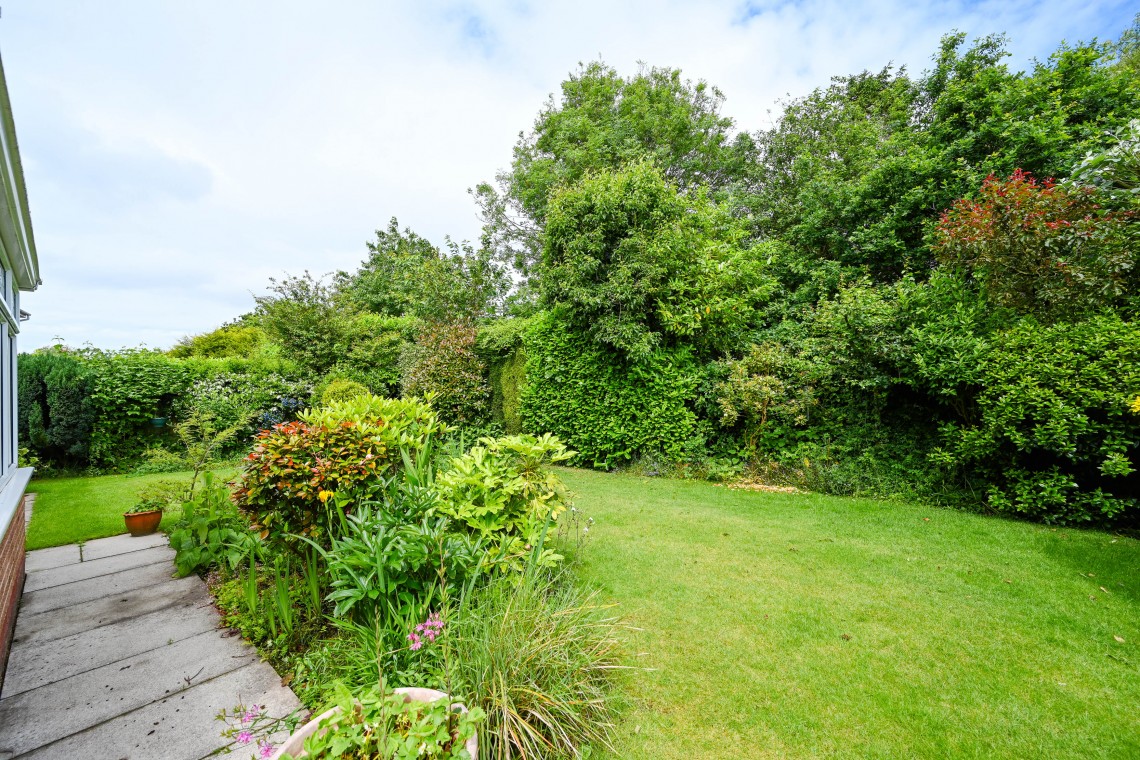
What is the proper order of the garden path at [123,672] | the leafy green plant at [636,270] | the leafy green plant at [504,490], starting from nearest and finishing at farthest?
the garden path at [123,672] → the leafy green plant at [504,490] → the leafy green plant at [636,270]

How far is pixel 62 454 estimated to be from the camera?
746 centimetres

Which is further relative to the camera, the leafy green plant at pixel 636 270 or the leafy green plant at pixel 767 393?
the leafy green plant at pixel 636 270

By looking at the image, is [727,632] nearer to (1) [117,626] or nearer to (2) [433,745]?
(2) [433,745]

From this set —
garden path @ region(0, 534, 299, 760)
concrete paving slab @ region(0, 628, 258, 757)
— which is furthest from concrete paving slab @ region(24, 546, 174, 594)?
concrete paving slab @ region(0, 628, 258, 757)

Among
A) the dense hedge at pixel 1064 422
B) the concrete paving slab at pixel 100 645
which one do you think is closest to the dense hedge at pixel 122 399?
the concrete paving slab at pixel 100 645

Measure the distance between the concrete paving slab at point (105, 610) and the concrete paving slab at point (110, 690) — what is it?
0.62 metres

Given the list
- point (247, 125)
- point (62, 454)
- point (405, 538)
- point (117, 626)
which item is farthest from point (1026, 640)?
point (62, 454)

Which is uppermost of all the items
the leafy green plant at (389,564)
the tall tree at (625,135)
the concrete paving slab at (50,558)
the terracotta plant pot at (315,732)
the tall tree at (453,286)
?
the tall tree at (625,135)

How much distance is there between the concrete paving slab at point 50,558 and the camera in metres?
3.78

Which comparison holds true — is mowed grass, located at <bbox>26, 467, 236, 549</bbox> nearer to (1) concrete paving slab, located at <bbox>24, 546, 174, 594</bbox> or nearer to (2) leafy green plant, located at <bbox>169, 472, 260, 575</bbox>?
(1) concrete paving slab, located at <bbox>24, 546, 174, 594</bbox>

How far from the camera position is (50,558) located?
396 cm

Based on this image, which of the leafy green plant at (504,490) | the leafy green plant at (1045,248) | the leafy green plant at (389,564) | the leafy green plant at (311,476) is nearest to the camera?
the leafy green plant at (389,564)

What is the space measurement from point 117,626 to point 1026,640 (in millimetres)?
5678

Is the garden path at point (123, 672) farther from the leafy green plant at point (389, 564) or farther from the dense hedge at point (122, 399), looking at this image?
the dense hedge at point (122, 399)
